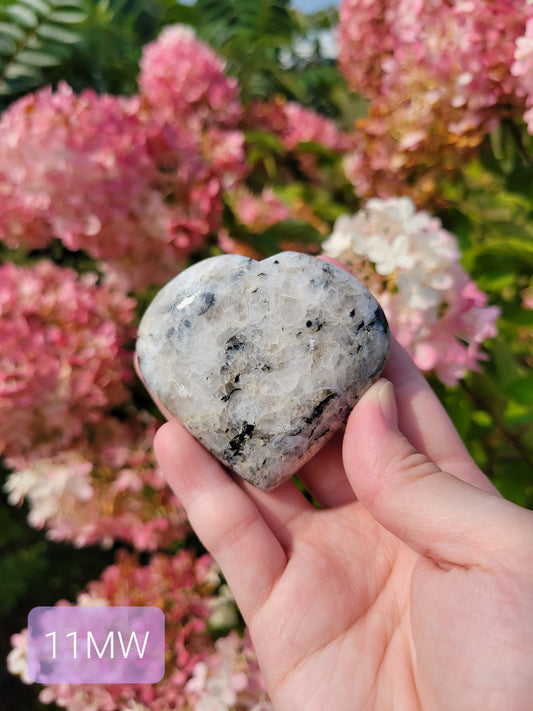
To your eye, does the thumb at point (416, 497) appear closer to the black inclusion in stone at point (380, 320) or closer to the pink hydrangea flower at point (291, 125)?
the black inclusion in stone at point (380, 320)

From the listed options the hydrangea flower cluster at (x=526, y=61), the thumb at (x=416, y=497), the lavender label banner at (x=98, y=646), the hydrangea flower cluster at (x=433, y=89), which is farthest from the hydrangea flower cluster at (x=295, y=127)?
the lavender label banner at (x=98, y=646)

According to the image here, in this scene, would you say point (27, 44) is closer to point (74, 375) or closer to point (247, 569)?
point (74, 375)

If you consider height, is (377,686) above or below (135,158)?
below

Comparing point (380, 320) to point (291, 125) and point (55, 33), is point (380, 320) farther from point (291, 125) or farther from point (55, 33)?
point (291, 125)

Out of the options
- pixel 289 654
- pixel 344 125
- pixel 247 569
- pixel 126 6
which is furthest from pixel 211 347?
pixel 344 125

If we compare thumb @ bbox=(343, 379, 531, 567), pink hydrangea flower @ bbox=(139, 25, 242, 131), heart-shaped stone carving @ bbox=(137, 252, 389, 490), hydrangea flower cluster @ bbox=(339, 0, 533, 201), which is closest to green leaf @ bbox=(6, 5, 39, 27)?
pink hydrangea flower @ bbox=(139, 25, 242, 131)

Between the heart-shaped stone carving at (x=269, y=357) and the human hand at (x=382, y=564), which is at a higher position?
the heart-shaped stone carving at (x=269, y=357)
